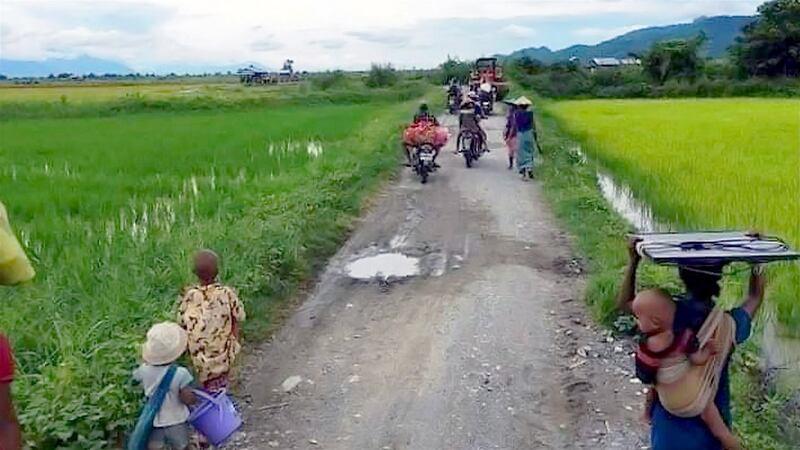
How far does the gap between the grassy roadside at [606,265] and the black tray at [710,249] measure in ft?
4.87

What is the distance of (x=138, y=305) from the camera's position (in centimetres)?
622

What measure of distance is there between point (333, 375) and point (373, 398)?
494 millimetres

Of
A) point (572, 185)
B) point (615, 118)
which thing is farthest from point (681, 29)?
point (572, 185)

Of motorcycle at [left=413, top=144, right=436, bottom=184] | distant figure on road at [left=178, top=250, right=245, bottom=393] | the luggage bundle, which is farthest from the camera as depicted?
motorcycle at [left=413, top=144, right=436, bottom=184]

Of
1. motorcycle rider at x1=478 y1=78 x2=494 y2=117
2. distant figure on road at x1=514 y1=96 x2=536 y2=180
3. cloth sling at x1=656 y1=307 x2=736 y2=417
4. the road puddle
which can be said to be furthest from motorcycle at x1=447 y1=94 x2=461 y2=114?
cloth sling at x1=656 y1=307 x2=736 y2=417

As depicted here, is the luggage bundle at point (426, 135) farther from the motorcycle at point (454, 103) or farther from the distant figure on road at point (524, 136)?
the motorcycle at point (454, 103)

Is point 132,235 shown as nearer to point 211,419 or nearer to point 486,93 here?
point 211,419

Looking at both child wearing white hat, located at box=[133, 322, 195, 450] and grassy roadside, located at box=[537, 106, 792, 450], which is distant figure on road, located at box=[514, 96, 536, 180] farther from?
child wearing white hat, located at box=[133, 322, 195, 450]

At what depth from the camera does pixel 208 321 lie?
4809mm

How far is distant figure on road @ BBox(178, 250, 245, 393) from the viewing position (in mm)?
4797

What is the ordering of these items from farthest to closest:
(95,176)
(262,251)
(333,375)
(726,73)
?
(726,73) < (95,176) < (262,251) < (333,375)

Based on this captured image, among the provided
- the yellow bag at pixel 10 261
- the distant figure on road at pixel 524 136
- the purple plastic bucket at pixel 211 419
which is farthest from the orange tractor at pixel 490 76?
the yellow bag at pixel 10 261

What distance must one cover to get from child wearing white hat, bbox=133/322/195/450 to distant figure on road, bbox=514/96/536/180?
10367mm

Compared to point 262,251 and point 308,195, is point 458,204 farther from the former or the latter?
point 262,251
